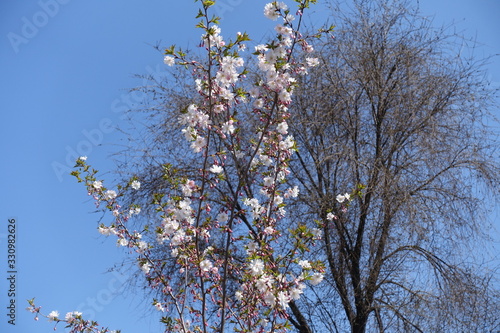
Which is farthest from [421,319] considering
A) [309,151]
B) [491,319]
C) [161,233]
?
[161,233]

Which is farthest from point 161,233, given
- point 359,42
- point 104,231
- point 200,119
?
point 359,42

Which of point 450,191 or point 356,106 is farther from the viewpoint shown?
point 356,106

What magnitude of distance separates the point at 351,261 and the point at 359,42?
2.24 metres

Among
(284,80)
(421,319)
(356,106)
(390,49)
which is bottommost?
(421,319)

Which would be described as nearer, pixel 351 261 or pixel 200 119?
pixel 200 119

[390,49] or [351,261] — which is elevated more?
[390,49]

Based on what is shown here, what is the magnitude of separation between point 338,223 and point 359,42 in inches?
76.4

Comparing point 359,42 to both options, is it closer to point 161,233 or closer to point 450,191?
point 450,191

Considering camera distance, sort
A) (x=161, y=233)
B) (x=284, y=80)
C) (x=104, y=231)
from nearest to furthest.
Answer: (x=284, y=80) < (x=161, y=233) < (x=104, y=231)

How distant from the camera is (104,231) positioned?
3.95 meters

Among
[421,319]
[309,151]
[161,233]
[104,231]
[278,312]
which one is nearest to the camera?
[278,312]

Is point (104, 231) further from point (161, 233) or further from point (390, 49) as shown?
point (390, 49)

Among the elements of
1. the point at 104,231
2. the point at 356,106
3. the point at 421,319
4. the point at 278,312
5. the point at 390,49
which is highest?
the point at 390,49

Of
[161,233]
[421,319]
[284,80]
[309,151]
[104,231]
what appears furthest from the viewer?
[309,151]
